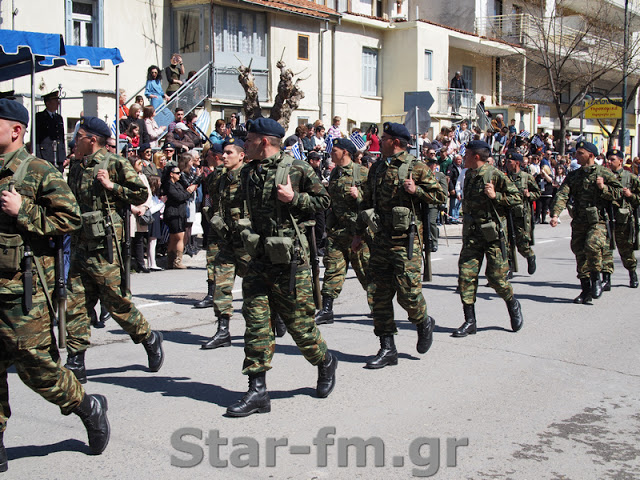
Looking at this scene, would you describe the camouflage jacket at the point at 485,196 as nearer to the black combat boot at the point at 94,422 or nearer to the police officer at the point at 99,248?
A: the police officer at the point at 99,248

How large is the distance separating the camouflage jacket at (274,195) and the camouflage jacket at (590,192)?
5391mm

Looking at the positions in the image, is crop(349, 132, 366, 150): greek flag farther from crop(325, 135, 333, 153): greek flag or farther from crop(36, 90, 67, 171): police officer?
crop(36, 90, 67, 171): police officer

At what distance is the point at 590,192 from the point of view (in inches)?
392

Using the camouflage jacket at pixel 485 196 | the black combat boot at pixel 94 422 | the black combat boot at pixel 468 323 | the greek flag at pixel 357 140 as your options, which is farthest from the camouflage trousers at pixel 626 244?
the greek flag at pixel 357 140

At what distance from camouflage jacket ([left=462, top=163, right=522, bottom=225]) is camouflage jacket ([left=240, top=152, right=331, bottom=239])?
9.86ft

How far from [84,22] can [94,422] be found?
18.7 meters

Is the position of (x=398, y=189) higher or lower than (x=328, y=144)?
lower

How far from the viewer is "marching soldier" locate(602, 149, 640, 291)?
10.4m

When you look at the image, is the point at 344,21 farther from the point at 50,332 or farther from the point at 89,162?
the point at 50,332

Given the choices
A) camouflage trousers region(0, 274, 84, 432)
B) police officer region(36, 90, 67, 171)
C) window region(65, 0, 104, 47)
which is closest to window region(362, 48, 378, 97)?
window region(65, 0, 104, 47)

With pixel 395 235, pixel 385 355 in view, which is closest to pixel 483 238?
pixel 395 235

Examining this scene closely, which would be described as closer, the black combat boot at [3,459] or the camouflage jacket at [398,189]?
the black combat boot at [3,459]

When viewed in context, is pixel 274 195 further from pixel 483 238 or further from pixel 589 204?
pixel 589 204

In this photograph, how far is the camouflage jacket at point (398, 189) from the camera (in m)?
6.58
